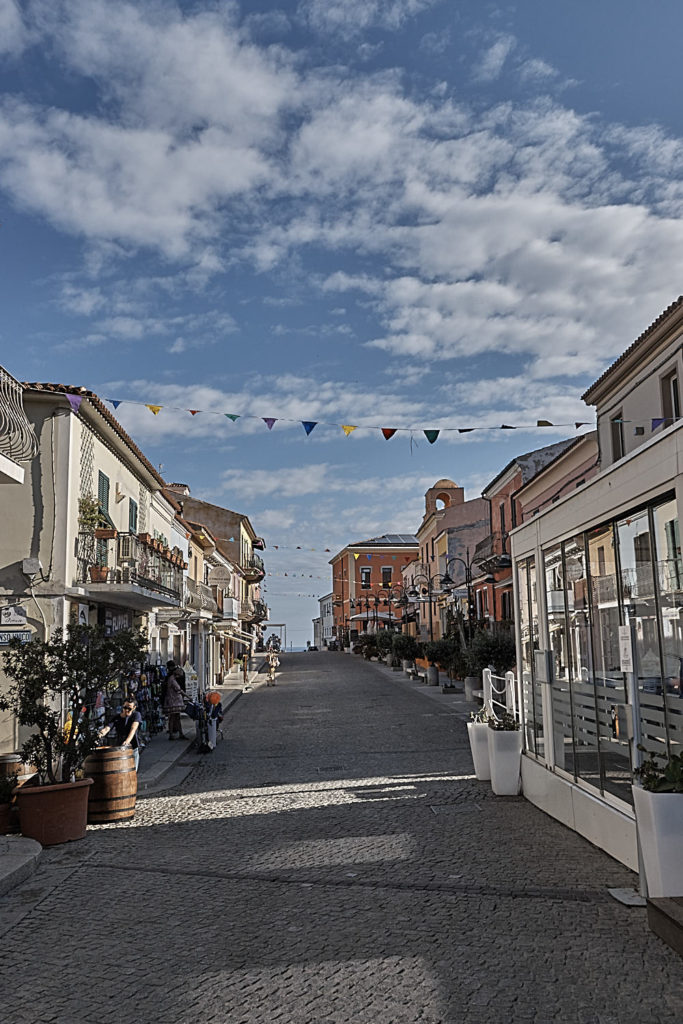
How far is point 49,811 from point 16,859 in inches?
41.4

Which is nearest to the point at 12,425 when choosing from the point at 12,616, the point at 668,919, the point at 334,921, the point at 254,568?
the point at 12,616

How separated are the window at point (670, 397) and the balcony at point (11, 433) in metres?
12.0

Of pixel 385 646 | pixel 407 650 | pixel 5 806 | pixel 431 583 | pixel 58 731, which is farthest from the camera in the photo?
pixel 385 646

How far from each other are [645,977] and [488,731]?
6147mm

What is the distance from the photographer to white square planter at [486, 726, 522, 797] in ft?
34.4

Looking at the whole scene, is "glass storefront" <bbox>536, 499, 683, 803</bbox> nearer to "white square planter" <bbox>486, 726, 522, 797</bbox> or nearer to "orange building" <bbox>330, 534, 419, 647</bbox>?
"white square planter" <bbox>486, 726, 522, 797</bbox>

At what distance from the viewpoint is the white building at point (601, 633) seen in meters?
6.54

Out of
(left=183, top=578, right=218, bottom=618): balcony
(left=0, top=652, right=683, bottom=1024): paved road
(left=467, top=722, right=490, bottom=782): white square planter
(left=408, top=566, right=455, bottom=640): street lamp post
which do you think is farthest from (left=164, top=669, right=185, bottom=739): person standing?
(left=408, top=566, right=455, bottom=640): street lamp post

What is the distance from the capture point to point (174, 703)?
17.0 meters

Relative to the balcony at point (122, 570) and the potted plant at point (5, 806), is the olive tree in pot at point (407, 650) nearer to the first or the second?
the balcony at point (122, 570)

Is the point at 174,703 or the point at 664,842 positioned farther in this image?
the point at 174,703

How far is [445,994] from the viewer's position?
15.0 feet

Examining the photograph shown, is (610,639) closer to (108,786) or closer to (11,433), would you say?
(108,786)

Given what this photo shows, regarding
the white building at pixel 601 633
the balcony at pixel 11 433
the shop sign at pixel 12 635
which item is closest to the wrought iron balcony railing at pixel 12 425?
the balcony at pixel 11 433
